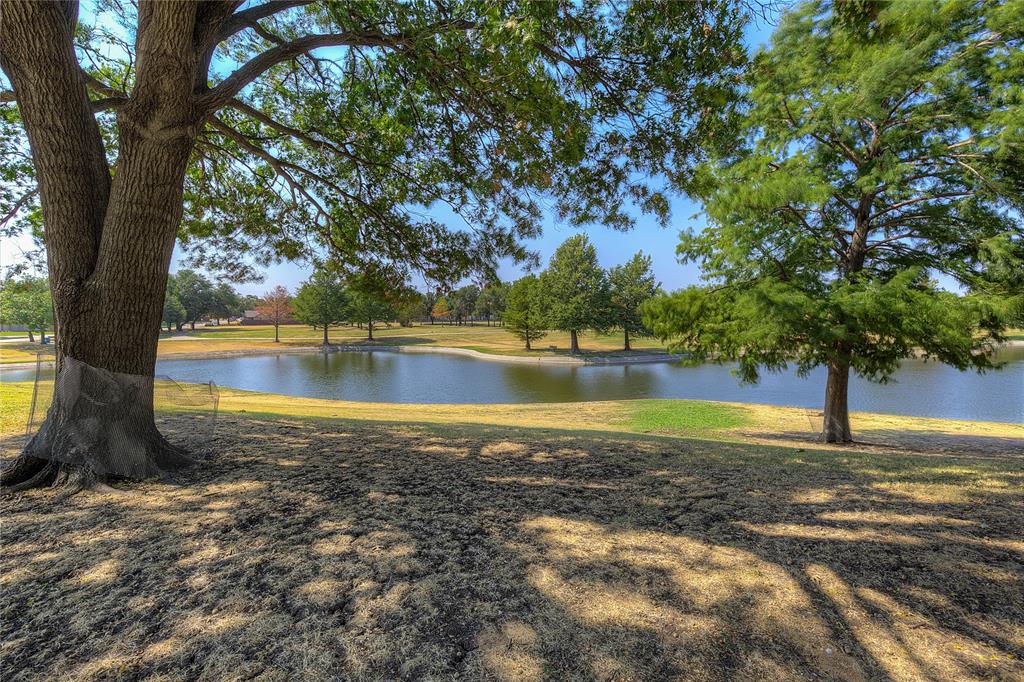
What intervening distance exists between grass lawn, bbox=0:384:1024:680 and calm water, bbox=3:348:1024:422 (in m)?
17.0

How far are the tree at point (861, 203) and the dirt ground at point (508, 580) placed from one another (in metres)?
4.47

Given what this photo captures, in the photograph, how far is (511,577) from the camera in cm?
222

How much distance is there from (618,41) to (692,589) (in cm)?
417

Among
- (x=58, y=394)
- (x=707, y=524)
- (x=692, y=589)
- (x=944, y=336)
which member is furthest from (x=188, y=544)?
(x=944, y=336)

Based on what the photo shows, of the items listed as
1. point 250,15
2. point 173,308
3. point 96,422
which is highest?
point 250,15

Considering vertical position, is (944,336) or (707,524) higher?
(944,336)

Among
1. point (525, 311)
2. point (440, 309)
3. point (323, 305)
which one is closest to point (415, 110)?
point (525, 311)

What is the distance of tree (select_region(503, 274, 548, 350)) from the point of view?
44.2 metres

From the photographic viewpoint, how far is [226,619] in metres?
1.88

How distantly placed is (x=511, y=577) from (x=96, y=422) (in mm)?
3275

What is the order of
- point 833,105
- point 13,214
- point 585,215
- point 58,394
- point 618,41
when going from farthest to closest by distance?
point 833,105 → point 13,214 → point 585,215 → point 618,41 → point 58,394

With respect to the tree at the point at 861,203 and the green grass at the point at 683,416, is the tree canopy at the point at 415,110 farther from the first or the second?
the green grass at the point at 683,416

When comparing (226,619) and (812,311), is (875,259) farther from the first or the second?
(226,619)

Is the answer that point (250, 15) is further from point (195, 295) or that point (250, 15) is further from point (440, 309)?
point (195, 295)
